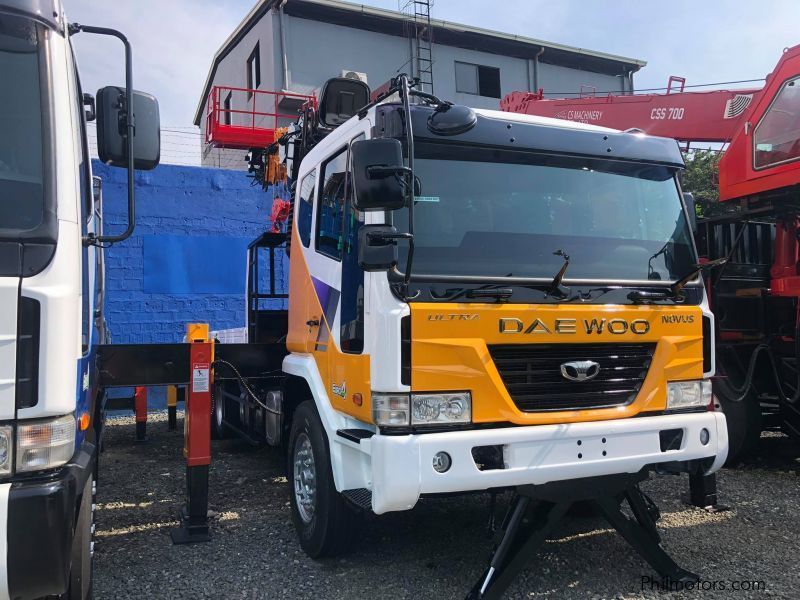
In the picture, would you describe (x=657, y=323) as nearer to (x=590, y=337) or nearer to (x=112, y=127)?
(x=590, y=337)

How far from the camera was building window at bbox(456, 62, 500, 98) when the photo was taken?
20.6m

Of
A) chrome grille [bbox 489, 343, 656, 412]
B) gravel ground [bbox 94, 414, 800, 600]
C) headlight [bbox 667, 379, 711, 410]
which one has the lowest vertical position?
gravel ground [bbox 94, 414, 800, 600]

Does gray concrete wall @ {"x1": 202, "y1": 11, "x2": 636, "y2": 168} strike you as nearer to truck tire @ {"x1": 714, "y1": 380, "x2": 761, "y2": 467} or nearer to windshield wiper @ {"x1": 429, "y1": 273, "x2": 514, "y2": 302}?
truck tire @ {"x1": 714, "y1": 380, "x2": 761, "y2": 467}

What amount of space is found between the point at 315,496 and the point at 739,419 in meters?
4.26

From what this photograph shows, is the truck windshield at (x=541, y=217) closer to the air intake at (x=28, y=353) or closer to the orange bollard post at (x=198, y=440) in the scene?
the air intake at (x=28, y=353)

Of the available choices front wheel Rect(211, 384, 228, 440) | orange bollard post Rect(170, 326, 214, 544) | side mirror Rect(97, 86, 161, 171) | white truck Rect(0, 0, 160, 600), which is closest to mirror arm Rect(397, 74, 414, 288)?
side mirror Rect(97, 86, 161, 171)

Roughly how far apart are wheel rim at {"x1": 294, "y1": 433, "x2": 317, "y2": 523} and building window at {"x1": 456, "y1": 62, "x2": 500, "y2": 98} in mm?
17892

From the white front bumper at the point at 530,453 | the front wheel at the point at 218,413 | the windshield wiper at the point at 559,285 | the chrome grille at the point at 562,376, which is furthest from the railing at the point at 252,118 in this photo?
the white front bumper at the point at 530,453

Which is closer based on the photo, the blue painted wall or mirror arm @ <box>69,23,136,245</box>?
mirror arm @ <box>69,23,136,245</box>

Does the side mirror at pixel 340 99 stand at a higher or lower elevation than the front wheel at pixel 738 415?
higher

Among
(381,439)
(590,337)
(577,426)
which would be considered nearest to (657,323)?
(590,337)

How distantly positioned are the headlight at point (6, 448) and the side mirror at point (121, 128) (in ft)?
4.15

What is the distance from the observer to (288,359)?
4.77 meters

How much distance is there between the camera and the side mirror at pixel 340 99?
16.6 feet
